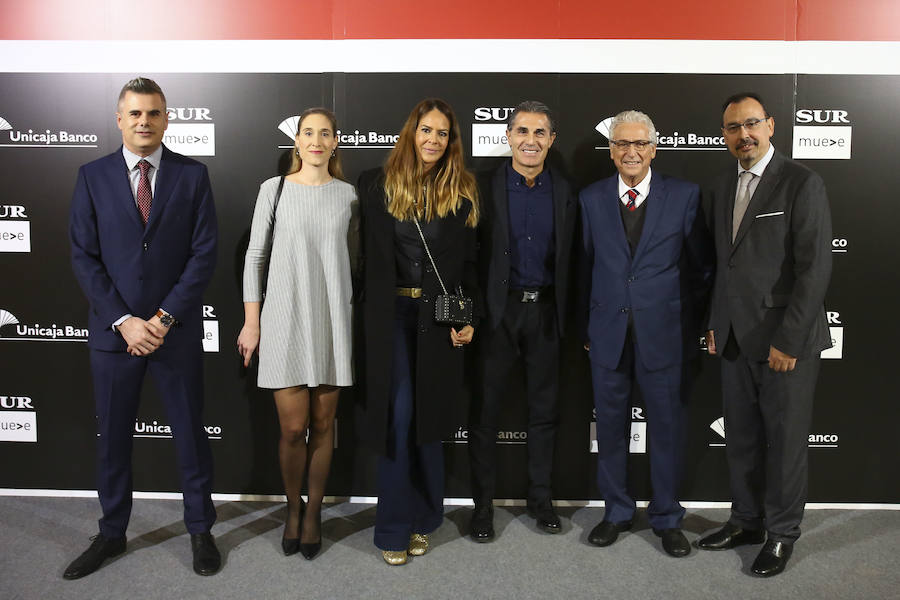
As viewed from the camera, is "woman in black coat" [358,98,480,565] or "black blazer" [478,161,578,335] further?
"black blazer" [478,161,578,335]

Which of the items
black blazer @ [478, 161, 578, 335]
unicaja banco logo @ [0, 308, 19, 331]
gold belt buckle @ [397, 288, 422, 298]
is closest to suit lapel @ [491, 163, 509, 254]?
black blazer @ [478, 161, 578, 335]

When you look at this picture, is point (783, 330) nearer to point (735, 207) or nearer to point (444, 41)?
point (735, 207)

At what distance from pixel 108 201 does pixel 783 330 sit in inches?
111

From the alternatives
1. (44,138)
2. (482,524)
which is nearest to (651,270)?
(482,524)

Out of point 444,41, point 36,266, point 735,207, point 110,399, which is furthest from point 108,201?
point 735,207

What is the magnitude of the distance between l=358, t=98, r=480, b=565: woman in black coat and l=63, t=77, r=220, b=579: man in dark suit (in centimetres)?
74

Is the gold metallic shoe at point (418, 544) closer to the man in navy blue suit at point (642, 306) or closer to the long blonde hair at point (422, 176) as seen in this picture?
the man in navy blue suit at point (642, 306)

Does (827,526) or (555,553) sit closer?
(555,553)

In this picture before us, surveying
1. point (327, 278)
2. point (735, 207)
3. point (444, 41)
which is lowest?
point (327, 278)

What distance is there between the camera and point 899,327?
3814 millimetres

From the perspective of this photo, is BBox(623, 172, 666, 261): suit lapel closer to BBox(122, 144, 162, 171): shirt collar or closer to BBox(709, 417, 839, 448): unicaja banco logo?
BBox(709, 417, 839, 448): unicaja banco logo

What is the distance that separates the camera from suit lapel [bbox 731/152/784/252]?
10.1ft

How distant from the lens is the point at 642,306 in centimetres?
322

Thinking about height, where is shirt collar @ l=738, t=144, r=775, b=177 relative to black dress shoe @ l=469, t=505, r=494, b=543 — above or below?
above
